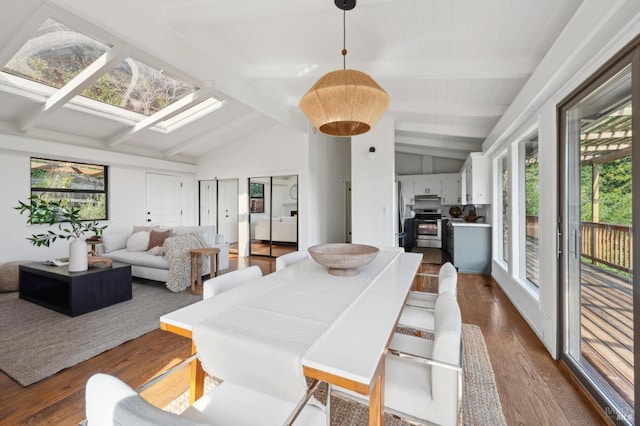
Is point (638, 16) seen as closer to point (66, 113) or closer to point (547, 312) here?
point (547, 312)

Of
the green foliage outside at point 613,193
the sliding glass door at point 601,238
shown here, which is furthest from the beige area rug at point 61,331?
the green foliage outside at point 613,193

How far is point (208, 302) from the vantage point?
4.45ft

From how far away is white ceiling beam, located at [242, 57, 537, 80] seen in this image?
2.46m

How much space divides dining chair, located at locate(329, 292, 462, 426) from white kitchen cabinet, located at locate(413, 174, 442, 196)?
6.13 metres

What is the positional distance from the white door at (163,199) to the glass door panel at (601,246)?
718 centimetres

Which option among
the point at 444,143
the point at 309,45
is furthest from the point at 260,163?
the point at 444,143

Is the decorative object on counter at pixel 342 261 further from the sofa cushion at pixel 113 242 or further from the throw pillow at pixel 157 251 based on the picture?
the sofa cushion at pixel 113 242

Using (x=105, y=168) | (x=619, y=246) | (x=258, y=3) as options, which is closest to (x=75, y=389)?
(x=258, y=3)

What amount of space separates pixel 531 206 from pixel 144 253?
211 inches

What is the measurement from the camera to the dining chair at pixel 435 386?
1.04 m

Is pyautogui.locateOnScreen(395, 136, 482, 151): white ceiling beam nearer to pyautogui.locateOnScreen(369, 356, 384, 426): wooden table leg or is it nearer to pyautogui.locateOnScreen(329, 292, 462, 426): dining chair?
pyautogui.locateOnScreen(329, 292, 462, 426): dining chair

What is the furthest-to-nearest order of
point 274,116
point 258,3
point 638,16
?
point 274,116 → point 258,3 → point 638,16

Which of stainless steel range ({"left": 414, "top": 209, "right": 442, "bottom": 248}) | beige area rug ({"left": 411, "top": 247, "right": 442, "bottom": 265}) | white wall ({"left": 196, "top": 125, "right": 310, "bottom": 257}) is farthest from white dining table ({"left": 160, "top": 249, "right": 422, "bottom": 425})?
stainless steel range ({"left": 414, "top": 209, "right": 442, "bottom": 248})

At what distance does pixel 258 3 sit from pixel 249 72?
1483 millimetres
